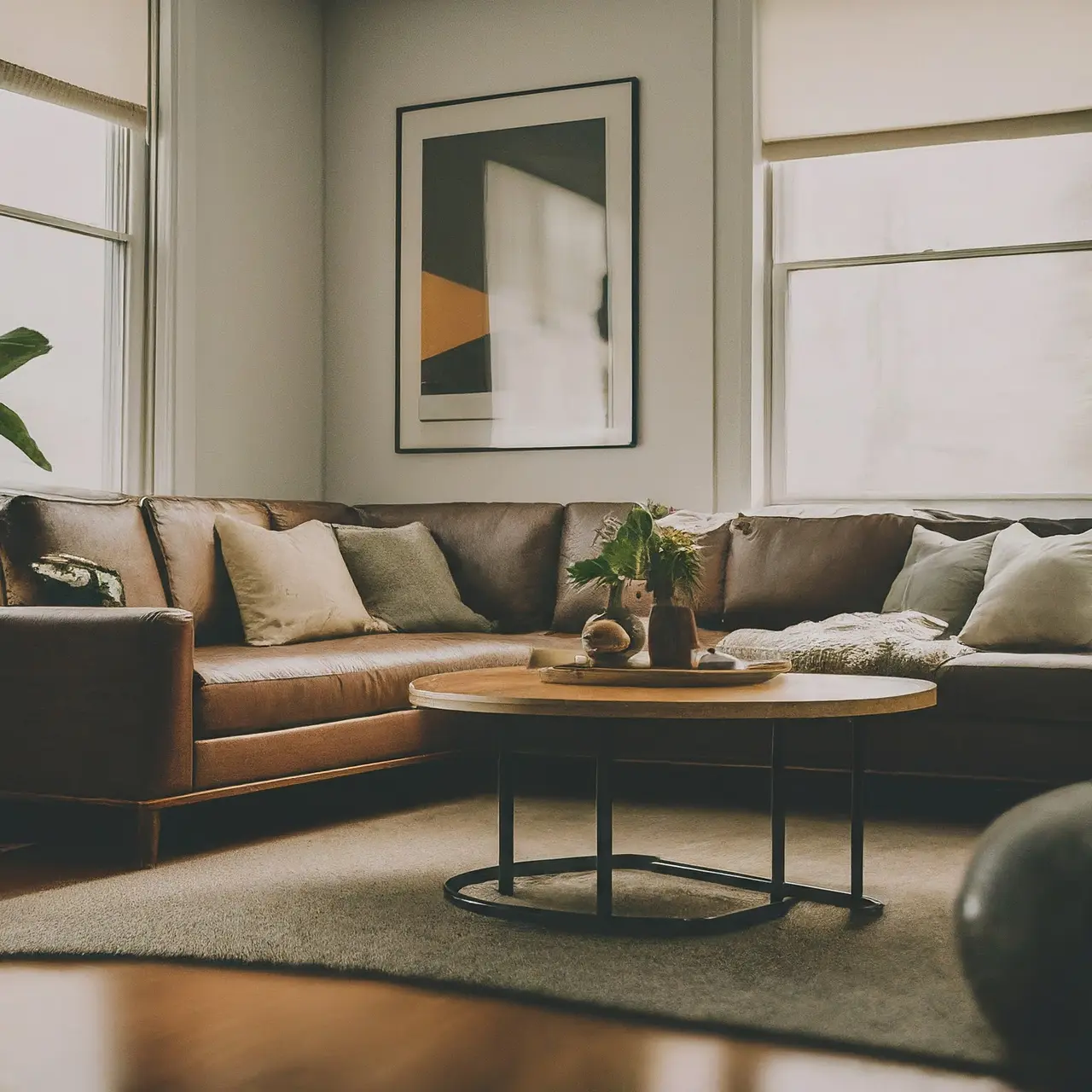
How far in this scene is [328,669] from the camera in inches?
143

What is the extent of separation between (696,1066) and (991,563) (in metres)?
2.48

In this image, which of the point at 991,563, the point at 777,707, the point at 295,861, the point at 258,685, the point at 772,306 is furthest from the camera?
the point at 772,306

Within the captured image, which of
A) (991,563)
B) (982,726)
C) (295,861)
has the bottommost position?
(295,861)

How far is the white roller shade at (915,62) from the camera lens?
15.4 feet

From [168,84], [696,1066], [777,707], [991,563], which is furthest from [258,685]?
[168,84]

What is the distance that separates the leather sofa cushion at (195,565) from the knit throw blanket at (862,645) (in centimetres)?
147

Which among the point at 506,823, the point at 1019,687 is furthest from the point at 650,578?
the point at 1019,687

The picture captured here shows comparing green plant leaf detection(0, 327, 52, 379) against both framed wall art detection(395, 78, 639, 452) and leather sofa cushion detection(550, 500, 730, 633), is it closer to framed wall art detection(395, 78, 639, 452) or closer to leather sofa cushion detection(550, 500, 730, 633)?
leather sofa cushion detection(550, 500, 730, 633)

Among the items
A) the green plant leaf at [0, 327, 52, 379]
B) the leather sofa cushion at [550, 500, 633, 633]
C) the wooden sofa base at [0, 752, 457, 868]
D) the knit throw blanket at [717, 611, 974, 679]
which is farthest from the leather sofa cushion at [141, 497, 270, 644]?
the knit throw blanket at [717, 611, 974, 679]

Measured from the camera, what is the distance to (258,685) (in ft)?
11.2

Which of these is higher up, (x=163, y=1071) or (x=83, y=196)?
(x=83, y=196)

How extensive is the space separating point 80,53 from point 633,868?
3.21m

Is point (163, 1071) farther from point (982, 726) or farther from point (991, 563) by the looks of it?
point (991, 563)

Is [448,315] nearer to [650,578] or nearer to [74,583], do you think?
[74,583]
